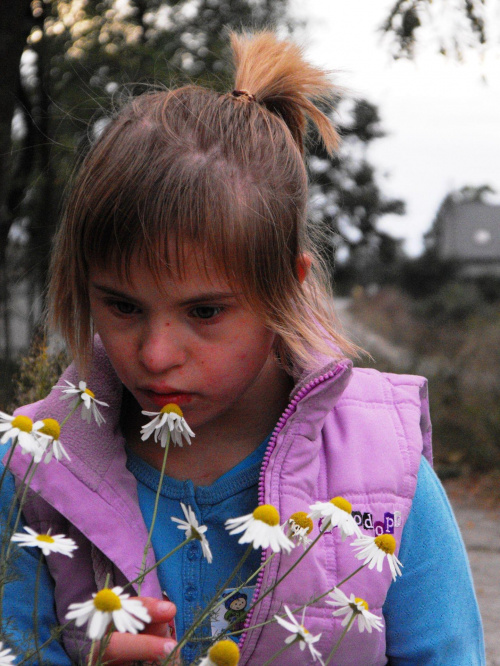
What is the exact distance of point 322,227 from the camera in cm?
219

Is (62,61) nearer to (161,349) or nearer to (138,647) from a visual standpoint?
(161,349)

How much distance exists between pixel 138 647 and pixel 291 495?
1.77 feet

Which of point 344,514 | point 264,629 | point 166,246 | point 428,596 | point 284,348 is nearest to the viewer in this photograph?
point 344,514

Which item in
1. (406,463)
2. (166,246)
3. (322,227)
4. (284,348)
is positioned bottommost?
(406,463)

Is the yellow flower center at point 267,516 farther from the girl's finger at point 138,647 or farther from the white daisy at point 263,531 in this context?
the girl's finger at point 138,647

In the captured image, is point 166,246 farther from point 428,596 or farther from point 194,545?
point 428,596

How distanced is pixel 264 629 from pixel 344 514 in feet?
1.83

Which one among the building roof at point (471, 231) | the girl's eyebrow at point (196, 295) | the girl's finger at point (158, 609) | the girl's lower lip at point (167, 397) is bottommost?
the building roof at point (471, 231)

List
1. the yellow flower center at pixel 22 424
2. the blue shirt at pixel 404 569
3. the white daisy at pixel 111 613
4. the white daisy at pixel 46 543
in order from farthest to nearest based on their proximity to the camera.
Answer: the blue shirt at pixel 404 569 → the yellow flower center at pixel 22 424 → the white daisy at pixel 46 543 → the white daisy at pixel 111 613

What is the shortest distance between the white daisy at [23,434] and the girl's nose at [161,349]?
36 cm

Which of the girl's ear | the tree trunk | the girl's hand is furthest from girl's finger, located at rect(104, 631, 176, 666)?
the tree trunk

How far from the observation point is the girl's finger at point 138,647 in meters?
1.15

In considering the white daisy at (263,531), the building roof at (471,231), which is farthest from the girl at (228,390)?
the building roof at (471,231)

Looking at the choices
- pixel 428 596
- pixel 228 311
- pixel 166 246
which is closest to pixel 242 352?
pixel 228 311
